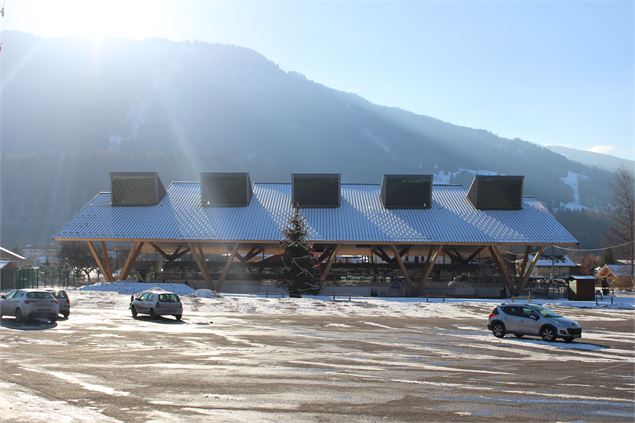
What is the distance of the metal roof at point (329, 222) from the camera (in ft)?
181

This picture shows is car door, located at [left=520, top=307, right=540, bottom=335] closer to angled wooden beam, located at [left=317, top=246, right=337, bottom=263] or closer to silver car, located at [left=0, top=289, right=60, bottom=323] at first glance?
silver car, located at [left=0, top=289, right=60, bottom=323]

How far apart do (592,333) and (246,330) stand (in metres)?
15.1

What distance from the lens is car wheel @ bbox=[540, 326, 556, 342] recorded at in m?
24.7

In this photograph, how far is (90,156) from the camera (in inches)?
7525

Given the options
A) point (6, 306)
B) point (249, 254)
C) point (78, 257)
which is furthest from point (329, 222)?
point (78, 257)

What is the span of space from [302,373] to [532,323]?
13.9m

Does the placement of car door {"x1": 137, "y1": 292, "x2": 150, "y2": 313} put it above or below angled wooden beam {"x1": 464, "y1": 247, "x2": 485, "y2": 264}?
below

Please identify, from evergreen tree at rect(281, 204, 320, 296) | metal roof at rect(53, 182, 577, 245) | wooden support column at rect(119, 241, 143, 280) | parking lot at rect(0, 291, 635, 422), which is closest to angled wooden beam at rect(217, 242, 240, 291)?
metal roof at rect(53, 182, 577, 245)

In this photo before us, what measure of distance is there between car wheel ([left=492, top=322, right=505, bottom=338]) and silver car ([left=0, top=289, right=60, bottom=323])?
61.8ft

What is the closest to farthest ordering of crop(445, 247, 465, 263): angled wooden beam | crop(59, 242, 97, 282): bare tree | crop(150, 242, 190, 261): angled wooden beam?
crop(150, 242, 190, 261): angled wooden beam, crop(445, 247, 465, 263): angled wooden beam, crop(59, 242, 97, 282): bare tree

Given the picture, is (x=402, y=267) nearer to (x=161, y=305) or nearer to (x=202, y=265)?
(x=202, y=265)

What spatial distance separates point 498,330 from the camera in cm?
2602

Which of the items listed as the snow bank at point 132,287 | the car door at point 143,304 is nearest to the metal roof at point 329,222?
the snow bank at point 132,287

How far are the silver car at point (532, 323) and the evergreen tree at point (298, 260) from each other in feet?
81.8
